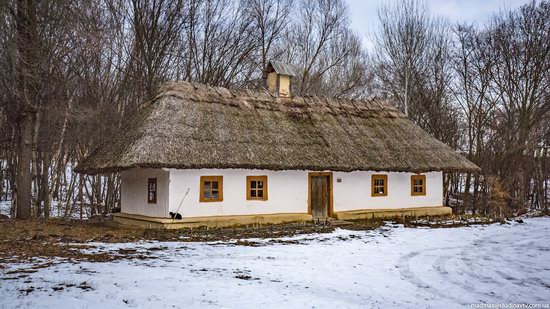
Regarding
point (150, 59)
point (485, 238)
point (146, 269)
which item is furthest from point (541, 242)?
point (150, 59)

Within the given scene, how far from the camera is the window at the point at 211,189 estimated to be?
15617mm

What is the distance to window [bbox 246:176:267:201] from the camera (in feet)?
53.9

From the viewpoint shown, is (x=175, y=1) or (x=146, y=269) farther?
(x=175, y=1)

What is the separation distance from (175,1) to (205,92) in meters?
6.45

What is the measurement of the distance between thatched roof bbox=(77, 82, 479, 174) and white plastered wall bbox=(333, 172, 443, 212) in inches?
39.8

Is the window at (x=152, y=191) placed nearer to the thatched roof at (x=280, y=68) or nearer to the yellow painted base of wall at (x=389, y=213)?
the yellow painted base of wall at (x=389, y=213)

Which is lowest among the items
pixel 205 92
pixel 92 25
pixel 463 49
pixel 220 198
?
pixel 220 198

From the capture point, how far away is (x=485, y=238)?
1434 centimetres

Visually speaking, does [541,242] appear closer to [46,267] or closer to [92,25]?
[46,267]

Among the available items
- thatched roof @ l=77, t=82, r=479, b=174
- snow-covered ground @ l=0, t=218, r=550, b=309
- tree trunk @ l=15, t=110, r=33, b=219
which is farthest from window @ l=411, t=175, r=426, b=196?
tree trunk @ l=15, t=110, r=33, b=219

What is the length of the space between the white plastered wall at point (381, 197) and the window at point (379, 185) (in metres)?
0.16

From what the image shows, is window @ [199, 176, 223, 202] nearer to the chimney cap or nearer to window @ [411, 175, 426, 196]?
the chimney cap

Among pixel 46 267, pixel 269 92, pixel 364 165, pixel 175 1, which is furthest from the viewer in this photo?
pixel 175 1

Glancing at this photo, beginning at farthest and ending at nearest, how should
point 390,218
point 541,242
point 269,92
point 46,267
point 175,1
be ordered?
point 175,1
point 269,92
point 390,218
point 541,242
point 46,267
